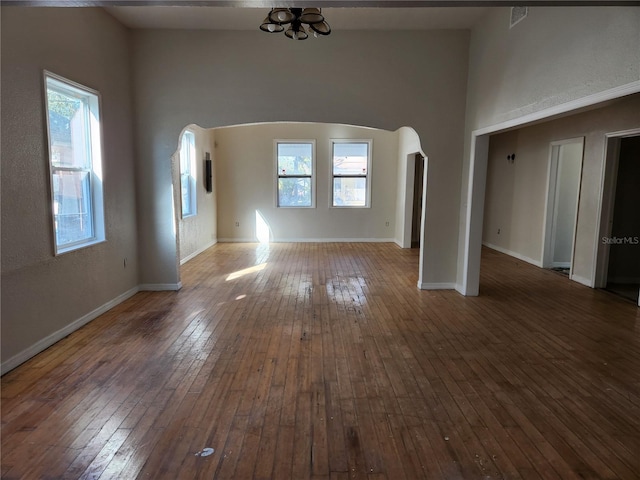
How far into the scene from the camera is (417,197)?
31.1 ft

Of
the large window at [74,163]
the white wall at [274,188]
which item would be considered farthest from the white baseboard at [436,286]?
the white wall at [274,188]

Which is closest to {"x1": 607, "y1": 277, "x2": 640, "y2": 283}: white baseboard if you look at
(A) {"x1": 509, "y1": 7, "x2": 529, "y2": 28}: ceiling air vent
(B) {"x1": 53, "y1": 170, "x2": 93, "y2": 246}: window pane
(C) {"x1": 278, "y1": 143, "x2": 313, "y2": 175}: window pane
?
(A) {"x1": 509, "y1": 7, "x2": 529, "y2": 28}: ceiling air vent

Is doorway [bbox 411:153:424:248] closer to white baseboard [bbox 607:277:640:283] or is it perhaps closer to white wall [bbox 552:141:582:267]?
white wall [bbox 552:141:582:267]

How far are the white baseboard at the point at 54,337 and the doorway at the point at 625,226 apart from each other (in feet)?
21.5

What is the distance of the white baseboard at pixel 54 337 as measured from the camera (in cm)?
311

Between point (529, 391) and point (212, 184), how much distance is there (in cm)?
781

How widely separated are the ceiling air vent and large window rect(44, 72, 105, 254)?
4453 millimetres

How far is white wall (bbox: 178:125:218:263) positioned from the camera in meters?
7.46

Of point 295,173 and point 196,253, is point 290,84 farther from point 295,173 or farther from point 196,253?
point 295,173

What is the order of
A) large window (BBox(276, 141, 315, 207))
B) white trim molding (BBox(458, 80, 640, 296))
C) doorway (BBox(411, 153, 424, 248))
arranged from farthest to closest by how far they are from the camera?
1. large window (BBox(276, 141, 315, 207))
2. doorway (BBox(411, 153, 424, 248))
3. white trim molding (BBox(458, 80, 640, 296))

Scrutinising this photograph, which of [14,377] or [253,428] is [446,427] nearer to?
[253,428]

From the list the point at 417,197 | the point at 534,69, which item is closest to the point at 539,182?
the point at 417,197

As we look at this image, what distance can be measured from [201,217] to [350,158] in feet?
12.3

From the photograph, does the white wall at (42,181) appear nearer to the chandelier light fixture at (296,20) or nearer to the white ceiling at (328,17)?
the white ceiling at (328,17)
